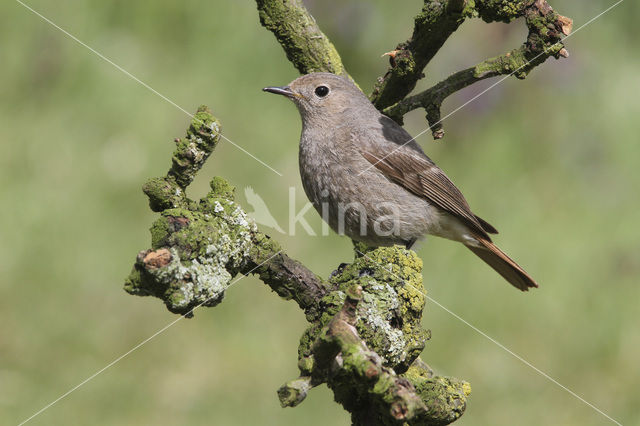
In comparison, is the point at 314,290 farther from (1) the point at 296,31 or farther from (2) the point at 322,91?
(2) the point at 322,91

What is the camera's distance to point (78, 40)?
654 cm

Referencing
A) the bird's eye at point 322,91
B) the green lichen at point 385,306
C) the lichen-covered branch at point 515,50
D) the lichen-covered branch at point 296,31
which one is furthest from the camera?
the bird's eye at point 322,91

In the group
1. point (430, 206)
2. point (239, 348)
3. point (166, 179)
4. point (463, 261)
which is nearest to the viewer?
point (166, 179)

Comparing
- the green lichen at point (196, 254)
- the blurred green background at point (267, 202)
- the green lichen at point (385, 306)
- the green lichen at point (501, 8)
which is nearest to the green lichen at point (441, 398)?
the green lichen at point (385, 306)

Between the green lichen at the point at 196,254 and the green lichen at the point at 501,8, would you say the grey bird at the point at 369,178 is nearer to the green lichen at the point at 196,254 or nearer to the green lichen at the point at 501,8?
the green lichen at the point at 501,8

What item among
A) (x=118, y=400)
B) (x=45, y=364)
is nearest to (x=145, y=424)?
(x=118, y=400)

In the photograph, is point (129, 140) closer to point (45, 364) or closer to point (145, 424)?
point (45, 364)

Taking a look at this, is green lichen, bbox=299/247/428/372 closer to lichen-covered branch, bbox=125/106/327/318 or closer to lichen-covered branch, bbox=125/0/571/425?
lichen-covered branch, bbox=125/0/571/425

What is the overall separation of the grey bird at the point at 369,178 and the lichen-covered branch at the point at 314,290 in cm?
92

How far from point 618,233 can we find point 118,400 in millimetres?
3916

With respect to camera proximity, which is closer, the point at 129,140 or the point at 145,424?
the point at 145,424

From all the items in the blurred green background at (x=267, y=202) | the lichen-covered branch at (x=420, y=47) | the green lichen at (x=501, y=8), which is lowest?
the blurred green background at (x=267, y=202)

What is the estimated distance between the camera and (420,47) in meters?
3.37

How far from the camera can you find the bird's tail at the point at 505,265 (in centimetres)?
457
